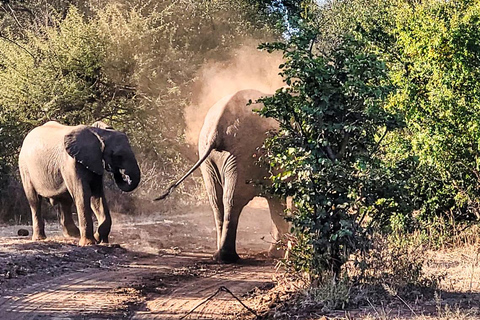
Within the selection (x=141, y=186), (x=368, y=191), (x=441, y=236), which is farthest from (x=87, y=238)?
(x=141, y=186)

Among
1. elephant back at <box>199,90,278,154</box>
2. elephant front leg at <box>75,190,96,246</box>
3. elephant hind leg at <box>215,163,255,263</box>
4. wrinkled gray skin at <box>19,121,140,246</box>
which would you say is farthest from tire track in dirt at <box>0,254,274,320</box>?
wrinkled gray skin at <box>19,121,140,246</box>

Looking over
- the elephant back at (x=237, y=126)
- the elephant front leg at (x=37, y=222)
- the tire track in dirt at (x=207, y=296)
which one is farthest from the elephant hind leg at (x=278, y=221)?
the elephant front leg at (x=37, y=222)

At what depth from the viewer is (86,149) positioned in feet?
50.0

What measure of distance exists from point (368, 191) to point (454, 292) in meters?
1.54

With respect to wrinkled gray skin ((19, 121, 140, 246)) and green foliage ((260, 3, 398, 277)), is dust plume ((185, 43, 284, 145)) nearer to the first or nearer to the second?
wrinkled gray skin ((19, 121, 140, 246))

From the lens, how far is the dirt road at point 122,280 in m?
8.94

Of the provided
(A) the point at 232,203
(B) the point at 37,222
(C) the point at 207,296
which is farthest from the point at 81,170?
(C) the point at 207,296

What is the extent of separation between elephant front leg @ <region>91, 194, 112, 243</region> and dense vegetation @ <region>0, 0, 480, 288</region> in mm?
4255

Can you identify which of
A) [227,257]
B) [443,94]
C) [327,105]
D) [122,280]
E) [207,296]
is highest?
[443,94]

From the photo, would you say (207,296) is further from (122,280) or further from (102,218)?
(102,218)

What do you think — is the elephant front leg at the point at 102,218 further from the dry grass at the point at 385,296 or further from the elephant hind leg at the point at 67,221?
the dry grass at the point at 385,296

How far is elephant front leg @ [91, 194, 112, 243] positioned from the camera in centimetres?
1538

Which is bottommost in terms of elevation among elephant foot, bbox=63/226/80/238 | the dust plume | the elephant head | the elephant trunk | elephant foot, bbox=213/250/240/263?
elephant foot, bbox=213/250/240/263

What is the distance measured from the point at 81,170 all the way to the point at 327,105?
7.73m
